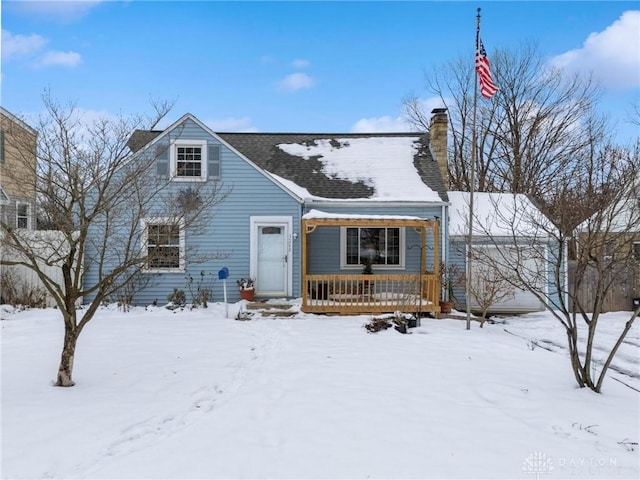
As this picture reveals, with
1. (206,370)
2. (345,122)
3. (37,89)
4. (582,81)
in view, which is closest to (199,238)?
(37,89)

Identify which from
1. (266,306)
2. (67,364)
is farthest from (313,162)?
(67,364)

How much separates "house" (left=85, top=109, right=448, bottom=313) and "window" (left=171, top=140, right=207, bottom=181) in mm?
29

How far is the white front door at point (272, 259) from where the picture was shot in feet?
40.1

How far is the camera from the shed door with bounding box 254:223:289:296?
40.2ft

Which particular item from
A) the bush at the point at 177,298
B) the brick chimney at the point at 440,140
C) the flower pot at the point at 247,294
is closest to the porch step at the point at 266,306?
the flower pot at the point at 247,294

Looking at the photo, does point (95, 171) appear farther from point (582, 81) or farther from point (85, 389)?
point (582, 81)

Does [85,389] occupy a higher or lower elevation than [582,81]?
lower

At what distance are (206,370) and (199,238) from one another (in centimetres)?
663

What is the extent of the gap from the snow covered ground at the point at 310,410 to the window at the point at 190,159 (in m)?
5.42

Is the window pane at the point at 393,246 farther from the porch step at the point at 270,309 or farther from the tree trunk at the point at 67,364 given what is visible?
the tree trunk at the point at 67,364

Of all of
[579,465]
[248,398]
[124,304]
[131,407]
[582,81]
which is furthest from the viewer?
[582,81]

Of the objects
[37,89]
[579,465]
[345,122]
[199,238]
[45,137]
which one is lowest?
[579,465]

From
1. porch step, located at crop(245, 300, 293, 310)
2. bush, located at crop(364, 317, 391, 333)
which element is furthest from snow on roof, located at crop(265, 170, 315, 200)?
bush, located at crop(364, 317, 391, 333)

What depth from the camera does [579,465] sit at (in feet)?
11.4
